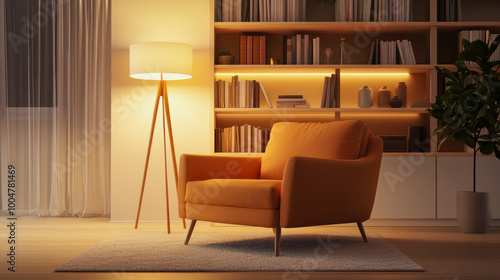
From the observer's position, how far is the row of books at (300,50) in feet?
16.0

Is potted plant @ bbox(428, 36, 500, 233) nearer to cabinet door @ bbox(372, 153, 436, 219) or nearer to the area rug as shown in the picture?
cabinet door @ bbox(372, 153, 436, 219)

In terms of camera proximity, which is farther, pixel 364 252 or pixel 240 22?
pixel 240 22

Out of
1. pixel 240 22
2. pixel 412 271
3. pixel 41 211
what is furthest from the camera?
pixel 41 211

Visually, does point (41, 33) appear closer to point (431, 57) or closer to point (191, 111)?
point (191, 111)

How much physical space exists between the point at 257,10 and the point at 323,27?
1.89 ft

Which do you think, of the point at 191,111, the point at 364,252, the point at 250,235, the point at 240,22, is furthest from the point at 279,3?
the point at 364,252

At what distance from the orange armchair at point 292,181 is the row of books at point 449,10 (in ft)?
5.47

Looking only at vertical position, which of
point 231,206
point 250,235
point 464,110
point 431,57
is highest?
point 431,57

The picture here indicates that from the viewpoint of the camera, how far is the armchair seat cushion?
321cm

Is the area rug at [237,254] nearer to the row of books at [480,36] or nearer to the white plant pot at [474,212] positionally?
the white plant pot at [474,212]

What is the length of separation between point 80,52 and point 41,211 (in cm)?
152

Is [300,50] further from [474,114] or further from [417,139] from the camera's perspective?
[474,114]

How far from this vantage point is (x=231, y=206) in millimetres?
3424

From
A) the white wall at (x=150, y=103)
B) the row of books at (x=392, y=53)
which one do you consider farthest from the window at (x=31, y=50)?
the row of books at (x=392, y=53)
